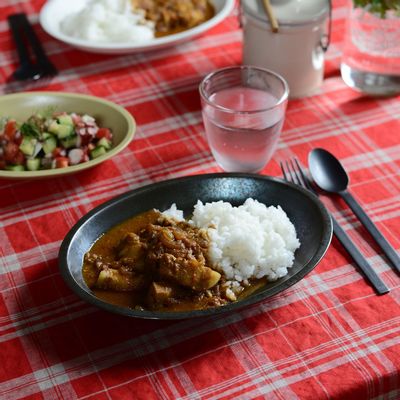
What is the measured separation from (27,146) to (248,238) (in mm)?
621

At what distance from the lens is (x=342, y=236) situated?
144 centimetres

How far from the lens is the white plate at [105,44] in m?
2.00

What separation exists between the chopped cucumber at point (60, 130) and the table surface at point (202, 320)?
4.2 inches

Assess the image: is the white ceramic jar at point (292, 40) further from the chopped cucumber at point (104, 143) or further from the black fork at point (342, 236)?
the chopped cucumber at point (104, 143)

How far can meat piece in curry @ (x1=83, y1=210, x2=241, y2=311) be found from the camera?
1235 mm

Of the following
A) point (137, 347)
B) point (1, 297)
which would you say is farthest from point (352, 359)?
point (1, 297)

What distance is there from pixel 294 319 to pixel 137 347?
29 centimetres

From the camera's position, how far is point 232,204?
1478 mm

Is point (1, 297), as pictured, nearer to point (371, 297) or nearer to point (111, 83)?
point (371, 297)

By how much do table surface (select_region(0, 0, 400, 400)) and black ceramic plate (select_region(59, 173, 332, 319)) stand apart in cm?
7

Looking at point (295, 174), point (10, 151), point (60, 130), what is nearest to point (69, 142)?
point (60, 130)

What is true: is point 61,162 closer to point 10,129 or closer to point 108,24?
point 10,129

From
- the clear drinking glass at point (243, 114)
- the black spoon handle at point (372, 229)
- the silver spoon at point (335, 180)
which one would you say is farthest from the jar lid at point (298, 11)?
the black spoon handle at point (372, 229)

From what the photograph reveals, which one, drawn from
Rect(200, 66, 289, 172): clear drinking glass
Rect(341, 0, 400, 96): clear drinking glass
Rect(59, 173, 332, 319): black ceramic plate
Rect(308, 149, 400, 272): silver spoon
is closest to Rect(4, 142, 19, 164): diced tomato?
Rect(59, 173, 332, 319): black ceramic plate
